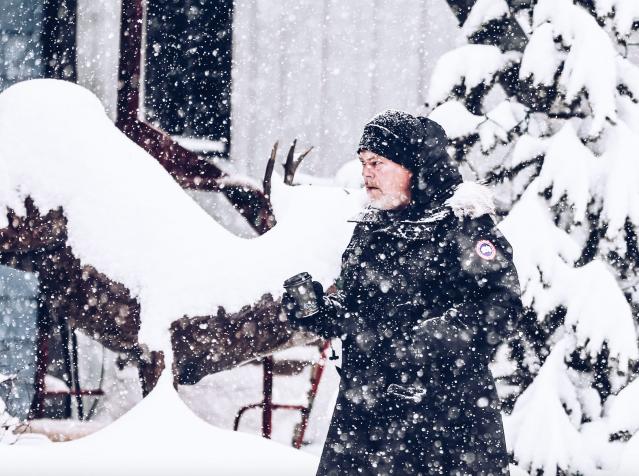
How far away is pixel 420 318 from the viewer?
2.61 metres

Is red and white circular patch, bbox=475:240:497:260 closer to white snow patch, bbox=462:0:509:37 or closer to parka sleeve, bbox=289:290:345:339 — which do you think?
parka sleeve, bbox=289:290:345:339

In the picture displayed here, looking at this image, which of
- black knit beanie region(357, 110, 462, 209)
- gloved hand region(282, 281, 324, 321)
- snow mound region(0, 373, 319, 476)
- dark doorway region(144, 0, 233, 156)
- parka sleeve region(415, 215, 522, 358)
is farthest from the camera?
dark doorway region(144, 0, 233, 156)

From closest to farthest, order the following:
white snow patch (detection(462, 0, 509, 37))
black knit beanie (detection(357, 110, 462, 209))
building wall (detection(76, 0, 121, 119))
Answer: black knit beanie (detection(357, 110, 462, 209))
white snow patch (detection(462, 0, 509, 37))
building wall (detection(76, 0, 121, 119))

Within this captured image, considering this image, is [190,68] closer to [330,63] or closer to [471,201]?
[330,63]

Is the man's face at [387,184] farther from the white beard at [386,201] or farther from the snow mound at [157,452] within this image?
the snow mound at [157,452]

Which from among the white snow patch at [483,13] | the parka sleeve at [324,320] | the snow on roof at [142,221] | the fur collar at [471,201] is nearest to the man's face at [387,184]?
the fur collar at [471,201]

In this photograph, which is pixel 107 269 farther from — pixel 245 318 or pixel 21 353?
pixel 21 353

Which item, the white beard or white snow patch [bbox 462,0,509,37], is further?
white snow patch [bbox 462,0,509,37]

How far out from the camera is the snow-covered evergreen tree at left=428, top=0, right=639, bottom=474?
4.30m

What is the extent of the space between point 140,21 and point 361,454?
12.2ft

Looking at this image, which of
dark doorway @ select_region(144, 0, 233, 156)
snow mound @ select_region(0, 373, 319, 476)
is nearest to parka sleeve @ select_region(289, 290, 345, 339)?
snow mound @ select_region(0, 373, 319, 476)

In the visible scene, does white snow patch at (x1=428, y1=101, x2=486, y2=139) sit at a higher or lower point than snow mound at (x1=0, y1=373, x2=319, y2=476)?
higher

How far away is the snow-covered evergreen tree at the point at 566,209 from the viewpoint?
430 centimetres

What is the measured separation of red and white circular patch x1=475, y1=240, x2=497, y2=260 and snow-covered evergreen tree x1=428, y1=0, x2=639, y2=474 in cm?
196
